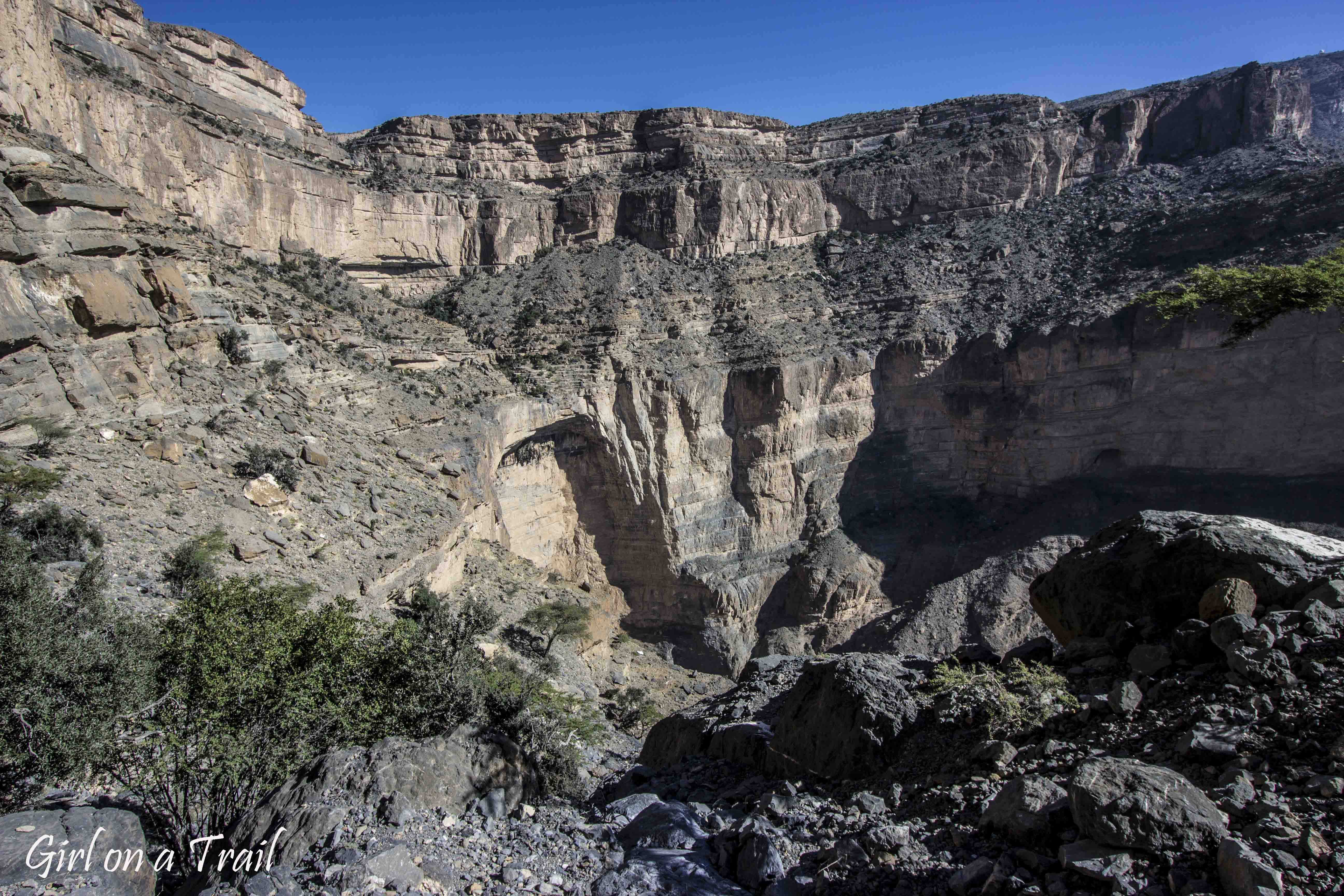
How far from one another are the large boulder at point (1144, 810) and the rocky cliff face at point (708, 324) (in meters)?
18.4

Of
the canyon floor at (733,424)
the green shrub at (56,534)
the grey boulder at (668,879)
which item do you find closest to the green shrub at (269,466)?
the canyon floor at (733,424)

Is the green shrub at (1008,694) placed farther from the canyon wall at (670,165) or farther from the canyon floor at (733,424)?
the canyon wall at (670,165)

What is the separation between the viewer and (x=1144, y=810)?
20.2 feet

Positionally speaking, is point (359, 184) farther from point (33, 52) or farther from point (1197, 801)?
point (1197, 801)

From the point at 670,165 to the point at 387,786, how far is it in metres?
49.7

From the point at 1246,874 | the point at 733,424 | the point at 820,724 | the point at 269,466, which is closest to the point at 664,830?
the point at 820,724

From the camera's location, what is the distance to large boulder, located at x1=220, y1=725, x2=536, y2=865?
8.54 meters

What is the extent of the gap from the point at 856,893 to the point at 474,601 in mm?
21614

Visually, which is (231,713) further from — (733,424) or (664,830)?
(733,424)

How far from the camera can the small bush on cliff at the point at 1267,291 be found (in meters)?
12.9

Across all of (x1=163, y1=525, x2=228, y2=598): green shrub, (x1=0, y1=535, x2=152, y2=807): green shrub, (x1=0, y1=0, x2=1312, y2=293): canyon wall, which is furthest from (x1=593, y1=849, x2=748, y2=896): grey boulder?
(x1=0, y1=0, x2=1312, y2=293): canyon wall

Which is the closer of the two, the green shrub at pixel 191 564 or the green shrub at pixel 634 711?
the green shrub at pixel 191 564

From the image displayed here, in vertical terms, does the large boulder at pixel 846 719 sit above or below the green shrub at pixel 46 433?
below

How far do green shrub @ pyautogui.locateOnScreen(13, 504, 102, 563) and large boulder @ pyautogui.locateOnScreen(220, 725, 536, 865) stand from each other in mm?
9814
